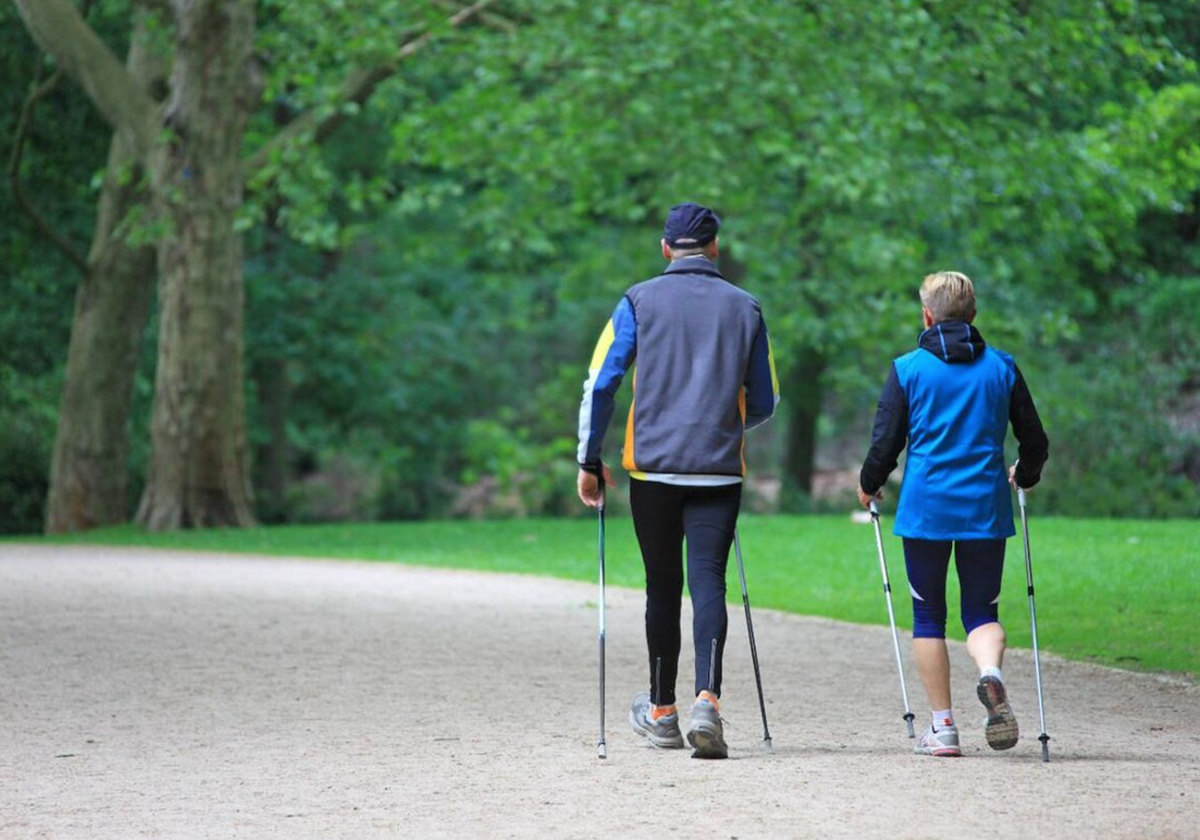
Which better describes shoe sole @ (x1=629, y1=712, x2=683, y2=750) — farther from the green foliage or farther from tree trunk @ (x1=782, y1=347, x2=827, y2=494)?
tree trunk @ (x1=782, y1=347, x2=827, y2=494)

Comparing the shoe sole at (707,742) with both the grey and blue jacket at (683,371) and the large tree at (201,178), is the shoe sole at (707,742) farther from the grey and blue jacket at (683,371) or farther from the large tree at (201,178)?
the large tree at (201,178)

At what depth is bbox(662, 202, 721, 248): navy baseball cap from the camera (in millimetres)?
7691

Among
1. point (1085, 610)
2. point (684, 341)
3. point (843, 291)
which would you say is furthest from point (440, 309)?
point (684, 341)

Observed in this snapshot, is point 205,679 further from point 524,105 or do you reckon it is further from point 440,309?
point 440,309

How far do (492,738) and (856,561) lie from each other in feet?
32.6

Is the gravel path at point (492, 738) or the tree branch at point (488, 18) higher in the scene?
the tree branch at point (488, 18)

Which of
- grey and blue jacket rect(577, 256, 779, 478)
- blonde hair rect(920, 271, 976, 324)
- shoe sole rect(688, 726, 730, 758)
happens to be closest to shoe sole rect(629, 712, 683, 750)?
shoe sole rect(688, 726, 730, 758)

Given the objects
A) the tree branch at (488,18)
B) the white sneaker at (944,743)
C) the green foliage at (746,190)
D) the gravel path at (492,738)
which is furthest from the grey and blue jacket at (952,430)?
the tree branch at (488,18)

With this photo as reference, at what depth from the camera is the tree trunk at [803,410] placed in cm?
3062

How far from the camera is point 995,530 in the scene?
24.0ft

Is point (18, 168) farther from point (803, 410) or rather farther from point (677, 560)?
point (677, 560)

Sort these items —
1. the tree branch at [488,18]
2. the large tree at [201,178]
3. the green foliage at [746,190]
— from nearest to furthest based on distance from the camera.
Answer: the green foliage at [746,190] → the large tree at [201,178] → the tree branch at [488,18]

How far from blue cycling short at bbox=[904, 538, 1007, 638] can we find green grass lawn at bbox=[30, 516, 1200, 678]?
10.2 feet

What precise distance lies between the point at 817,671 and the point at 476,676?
1.81 m
